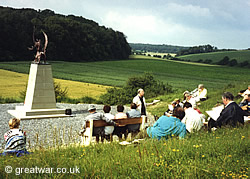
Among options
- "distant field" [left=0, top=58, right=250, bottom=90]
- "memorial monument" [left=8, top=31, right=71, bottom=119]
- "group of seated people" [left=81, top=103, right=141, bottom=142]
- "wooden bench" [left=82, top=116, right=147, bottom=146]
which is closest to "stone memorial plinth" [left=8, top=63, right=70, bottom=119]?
"memorial monument" [left=8, top=31, right=71, bottom=119]

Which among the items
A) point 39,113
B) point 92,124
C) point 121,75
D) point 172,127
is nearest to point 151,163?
point 172,127

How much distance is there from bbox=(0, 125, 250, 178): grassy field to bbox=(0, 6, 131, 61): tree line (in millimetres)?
45189

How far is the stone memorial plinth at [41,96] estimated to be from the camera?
584 inches

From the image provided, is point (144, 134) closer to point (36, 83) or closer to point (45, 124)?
point (45, 124)

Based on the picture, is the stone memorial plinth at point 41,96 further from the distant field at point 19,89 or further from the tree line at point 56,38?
the tree line at point 56,38

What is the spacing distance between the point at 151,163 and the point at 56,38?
5795cm

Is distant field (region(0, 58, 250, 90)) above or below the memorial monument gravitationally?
below

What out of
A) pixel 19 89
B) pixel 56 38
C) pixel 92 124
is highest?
pixel 56 38

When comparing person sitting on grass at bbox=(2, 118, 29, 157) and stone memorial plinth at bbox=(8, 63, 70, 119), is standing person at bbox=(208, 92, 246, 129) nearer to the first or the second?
person sitting on grass at bbox=(2, 118, 29, 157)

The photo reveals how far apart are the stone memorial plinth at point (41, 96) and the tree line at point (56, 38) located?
34.2 metres

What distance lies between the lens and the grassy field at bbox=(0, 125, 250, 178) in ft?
13.1

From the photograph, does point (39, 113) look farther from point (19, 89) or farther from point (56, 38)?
point (56, 38)

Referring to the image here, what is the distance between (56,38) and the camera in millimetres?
59625

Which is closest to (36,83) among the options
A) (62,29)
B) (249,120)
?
(249,120)
